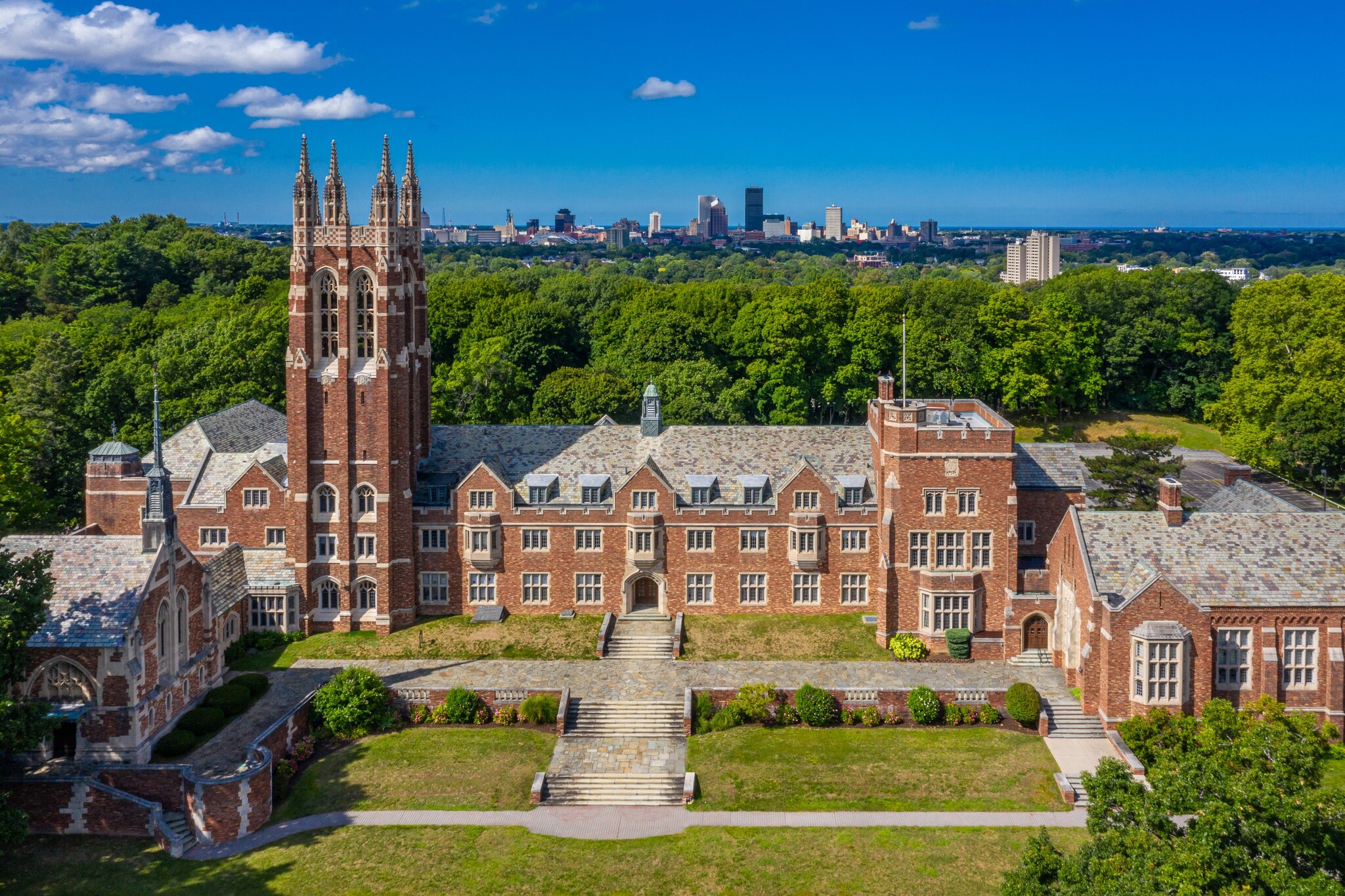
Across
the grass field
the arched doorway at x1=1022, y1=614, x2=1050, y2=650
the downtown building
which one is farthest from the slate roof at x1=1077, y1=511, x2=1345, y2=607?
the grass field

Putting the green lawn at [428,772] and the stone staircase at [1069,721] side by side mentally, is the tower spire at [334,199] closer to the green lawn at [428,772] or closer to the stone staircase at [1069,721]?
the green lawn at [428,772]

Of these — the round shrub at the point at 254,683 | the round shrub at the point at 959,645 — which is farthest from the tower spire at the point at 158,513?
the round shrub at the point at 959,645

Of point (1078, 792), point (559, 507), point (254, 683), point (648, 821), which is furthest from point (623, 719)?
point (1078, 792)

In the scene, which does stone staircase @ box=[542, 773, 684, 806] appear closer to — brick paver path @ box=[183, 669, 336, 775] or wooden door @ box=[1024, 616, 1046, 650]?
brick paver path @ box=[183, 669, 336, 775]

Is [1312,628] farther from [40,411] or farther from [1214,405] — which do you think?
[40,411]

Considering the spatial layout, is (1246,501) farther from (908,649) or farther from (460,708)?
Result: (460,708)

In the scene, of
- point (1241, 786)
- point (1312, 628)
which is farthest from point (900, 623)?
point (1241, 786)

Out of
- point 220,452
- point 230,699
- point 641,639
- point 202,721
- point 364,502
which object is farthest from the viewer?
point 220,452
